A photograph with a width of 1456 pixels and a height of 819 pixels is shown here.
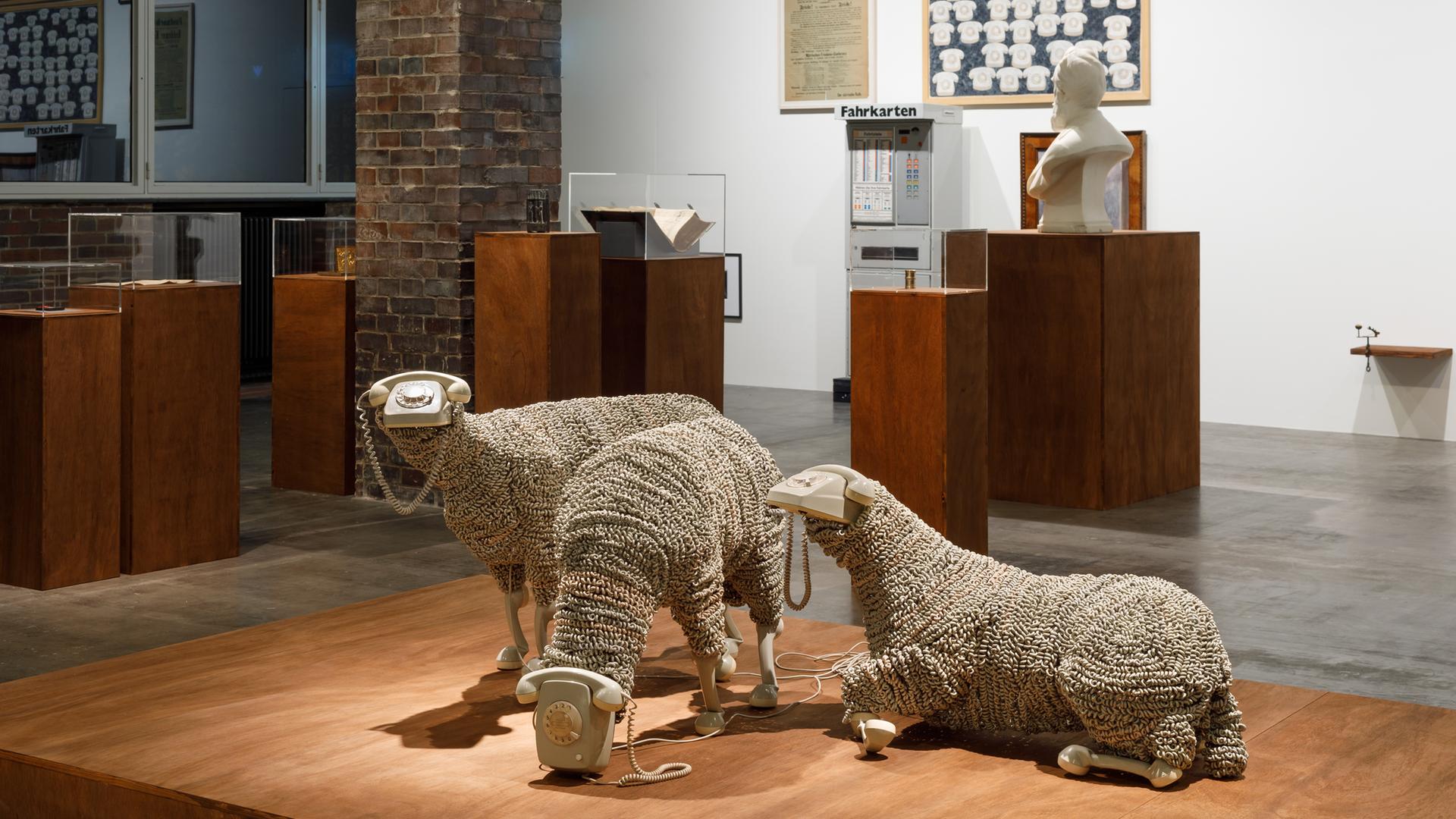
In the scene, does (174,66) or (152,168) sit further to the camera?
(174,66)

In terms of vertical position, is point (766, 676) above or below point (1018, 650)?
below

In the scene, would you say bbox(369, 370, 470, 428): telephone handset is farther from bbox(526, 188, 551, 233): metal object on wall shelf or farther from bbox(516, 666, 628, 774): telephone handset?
bbox(526, 188, 551, 233): metal object on wall shelf

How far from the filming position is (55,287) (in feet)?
17.4

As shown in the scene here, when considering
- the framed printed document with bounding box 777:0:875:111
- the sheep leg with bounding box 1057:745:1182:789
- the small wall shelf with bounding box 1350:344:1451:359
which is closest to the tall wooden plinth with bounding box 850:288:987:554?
the sheep leg with bounding box 1057:745:1182:789

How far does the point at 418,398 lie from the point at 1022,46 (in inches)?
279

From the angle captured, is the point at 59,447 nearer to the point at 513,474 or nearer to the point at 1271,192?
the point at 513,474

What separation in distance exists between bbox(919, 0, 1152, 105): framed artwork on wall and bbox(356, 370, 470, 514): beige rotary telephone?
6795 millimetres

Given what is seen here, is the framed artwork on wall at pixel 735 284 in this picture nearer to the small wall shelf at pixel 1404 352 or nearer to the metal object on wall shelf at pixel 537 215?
the small wall shelf at pixel 1404 352

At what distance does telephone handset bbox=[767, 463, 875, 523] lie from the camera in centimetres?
327

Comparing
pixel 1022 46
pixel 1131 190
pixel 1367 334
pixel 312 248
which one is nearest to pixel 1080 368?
pixel 1367 334

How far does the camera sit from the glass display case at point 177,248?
5648 mm

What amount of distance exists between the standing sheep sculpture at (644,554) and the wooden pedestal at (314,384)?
3794mm

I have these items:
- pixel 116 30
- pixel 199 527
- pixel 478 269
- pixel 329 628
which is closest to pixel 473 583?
pixel 329 628

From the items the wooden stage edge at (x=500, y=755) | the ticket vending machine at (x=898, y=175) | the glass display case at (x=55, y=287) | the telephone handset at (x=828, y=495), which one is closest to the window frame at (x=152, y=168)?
the ticket vending machine at (x=898, y=175)
